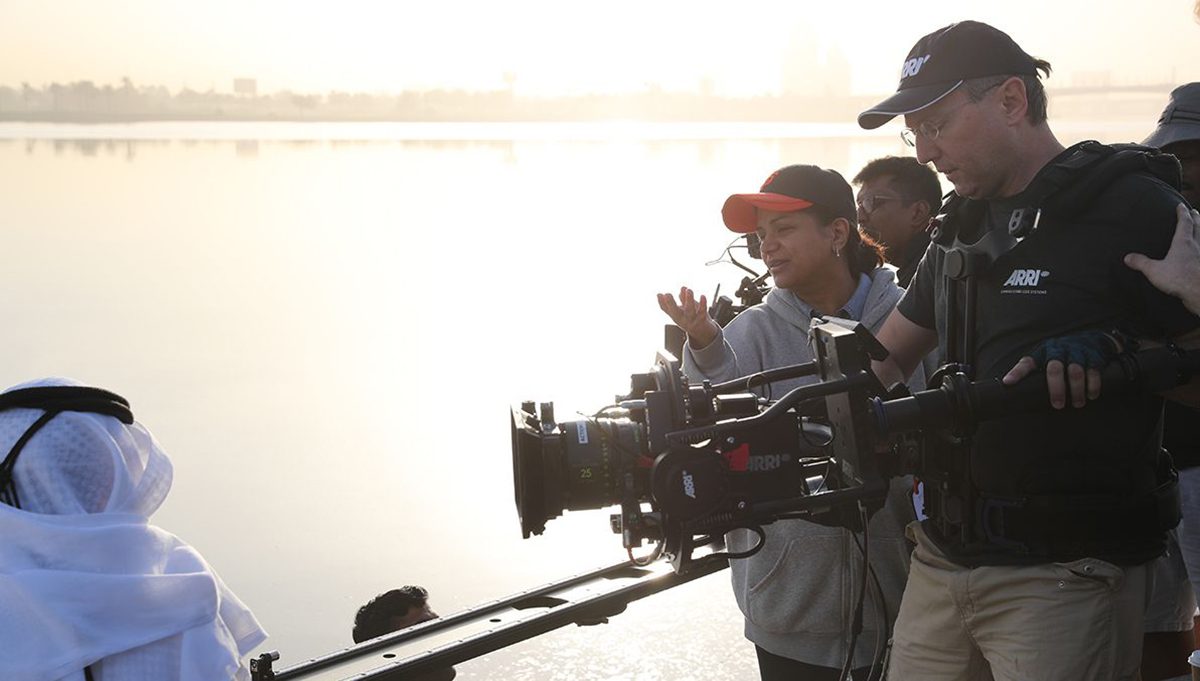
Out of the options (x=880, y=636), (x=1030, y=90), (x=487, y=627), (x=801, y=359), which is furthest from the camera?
(x=487, y=627)

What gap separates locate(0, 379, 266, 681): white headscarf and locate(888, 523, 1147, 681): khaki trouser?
103 cm

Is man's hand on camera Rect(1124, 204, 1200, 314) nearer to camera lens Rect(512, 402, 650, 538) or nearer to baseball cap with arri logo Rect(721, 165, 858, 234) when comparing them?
camera lens Rect(512, 402, 650, 538)

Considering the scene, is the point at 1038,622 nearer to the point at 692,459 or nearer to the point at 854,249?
the point at 692,459

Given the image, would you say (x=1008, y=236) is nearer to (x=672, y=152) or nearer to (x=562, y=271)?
(x=562, y=271)

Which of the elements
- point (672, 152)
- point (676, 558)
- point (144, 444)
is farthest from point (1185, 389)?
point (672, 152)

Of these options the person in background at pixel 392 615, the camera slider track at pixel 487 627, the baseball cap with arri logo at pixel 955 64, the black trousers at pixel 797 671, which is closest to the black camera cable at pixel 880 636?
the black trousers at pixel 797 671

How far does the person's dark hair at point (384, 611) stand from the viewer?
326 cm

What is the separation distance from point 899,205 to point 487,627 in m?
1.51

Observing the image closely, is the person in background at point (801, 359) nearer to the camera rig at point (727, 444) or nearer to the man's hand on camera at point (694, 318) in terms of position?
the man's hand on camera at point (694, 318)

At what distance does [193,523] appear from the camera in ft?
15.4

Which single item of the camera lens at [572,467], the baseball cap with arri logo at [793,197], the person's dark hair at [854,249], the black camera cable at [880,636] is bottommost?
the black camera cable at [880,636]

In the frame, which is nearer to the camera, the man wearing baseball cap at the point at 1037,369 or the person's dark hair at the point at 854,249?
the man wearing baseball cap at the point at 1037,369

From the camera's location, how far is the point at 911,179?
135 inches

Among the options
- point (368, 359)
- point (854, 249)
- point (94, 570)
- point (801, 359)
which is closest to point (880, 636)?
point (801, 359)
